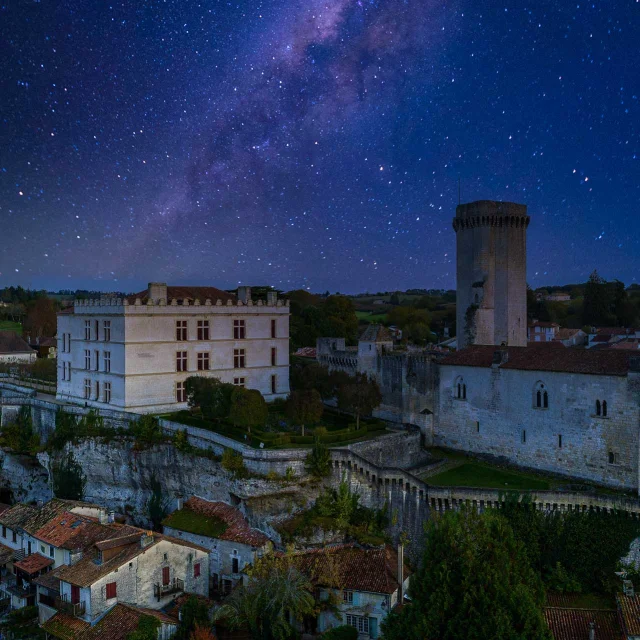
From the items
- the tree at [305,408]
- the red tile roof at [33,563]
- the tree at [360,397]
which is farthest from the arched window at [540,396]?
the red tile roof at [33,563]

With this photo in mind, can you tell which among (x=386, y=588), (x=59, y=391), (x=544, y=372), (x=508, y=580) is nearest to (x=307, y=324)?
(x=59, y=391)

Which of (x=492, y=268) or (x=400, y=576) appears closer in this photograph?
(x=400, y=576)

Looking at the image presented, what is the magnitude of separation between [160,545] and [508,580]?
662 inches

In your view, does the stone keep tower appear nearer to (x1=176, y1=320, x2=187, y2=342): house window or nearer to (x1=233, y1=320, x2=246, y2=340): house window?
(x1=233, y1=320, x2=246, y2=340): house window

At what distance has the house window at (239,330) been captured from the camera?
49094 millimetres

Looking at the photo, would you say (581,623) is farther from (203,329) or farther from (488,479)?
(203,329)

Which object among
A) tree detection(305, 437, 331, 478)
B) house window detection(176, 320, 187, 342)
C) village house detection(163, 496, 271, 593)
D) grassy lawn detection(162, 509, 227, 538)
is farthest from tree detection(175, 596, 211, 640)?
house window detection(176, 320, 187, 342)

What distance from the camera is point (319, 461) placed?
1351 inches

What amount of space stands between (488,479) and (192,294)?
2540 cm

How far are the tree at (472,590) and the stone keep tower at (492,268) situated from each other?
971 inches

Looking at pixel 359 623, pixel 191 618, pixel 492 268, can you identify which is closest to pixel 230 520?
pixel 191 618

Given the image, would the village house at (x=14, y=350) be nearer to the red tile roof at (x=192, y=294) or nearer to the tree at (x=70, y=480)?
the red tile roof at (x=192, y=294)

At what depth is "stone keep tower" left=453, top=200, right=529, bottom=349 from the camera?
48.5 m

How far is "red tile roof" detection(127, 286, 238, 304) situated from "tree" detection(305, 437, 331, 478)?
1723 centimetres
